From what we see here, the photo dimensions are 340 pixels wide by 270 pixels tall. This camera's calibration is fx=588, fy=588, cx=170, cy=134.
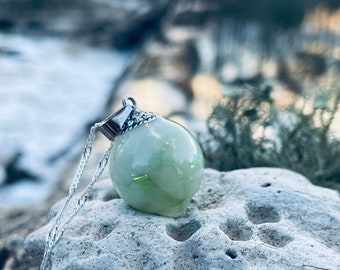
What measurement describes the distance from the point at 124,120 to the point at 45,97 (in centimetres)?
456

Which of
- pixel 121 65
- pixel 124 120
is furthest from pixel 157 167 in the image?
pixel 121 65

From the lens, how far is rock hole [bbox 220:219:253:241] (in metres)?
1.50

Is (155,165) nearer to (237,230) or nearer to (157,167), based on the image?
(157,167)

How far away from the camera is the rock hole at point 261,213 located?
5.24ft

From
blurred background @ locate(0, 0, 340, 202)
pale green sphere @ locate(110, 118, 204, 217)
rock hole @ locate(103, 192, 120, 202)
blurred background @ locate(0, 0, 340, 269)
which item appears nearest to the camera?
pale green sphere @ locate(110, 118, 204, 217)

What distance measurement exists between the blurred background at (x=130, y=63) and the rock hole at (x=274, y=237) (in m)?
1.93

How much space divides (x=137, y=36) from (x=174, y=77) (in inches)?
105

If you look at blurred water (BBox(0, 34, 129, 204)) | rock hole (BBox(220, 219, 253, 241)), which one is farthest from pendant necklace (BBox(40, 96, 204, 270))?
blurred water (BBox(0, 34, 129, 204))

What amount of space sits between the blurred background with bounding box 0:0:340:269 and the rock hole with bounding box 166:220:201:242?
120 cm

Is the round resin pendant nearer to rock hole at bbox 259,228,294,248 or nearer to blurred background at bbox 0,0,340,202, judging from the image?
rock hole at bbox 259,228,294,248

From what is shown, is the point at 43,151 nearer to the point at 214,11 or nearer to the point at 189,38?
the point at 189,38

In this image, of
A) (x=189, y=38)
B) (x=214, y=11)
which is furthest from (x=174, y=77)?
(x=214, y=11)

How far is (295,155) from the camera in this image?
2.21 meters

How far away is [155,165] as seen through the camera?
152 cm
